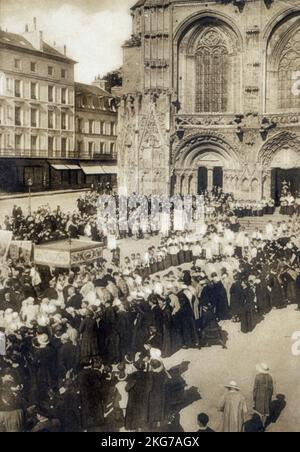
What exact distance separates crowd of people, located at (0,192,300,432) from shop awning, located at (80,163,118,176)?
366 cm

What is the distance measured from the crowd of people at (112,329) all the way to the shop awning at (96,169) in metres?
3.66

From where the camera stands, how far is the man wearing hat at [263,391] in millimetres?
9430

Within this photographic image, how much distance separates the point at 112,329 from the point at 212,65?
69.6ft

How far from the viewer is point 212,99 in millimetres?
29016

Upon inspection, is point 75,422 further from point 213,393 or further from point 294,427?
point 294,427

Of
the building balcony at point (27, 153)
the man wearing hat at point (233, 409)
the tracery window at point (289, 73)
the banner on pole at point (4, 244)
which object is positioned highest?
the tracery window at point (289, 73)

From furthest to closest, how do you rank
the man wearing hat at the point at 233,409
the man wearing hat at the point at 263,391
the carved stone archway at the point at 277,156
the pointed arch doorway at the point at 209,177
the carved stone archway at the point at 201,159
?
the pointed arch doorway at the point at 209,177 < the carved stone archway at the point at 201,159 < the carved stone archway at the point at 277,156 < the man wearing hat at the point at 263,391 < the man wearing hat at the point at 233,409

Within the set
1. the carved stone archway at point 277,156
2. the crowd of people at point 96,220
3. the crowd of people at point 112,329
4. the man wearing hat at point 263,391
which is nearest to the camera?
the crowd of people at point 112,329

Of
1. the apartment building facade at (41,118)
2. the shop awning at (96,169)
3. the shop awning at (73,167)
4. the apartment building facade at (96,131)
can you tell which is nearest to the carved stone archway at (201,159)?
the shop awning at (96,169)

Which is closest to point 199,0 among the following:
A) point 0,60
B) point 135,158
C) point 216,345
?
point 135,158

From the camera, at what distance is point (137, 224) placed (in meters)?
22.0

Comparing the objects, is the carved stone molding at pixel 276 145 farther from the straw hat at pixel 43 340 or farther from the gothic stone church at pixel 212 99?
the straw hat at pixel 43 340

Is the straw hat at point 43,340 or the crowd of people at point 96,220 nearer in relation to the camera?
the straw hat at point 43,340

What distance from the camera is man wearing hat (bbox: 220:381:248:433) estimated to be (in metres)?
8.65
